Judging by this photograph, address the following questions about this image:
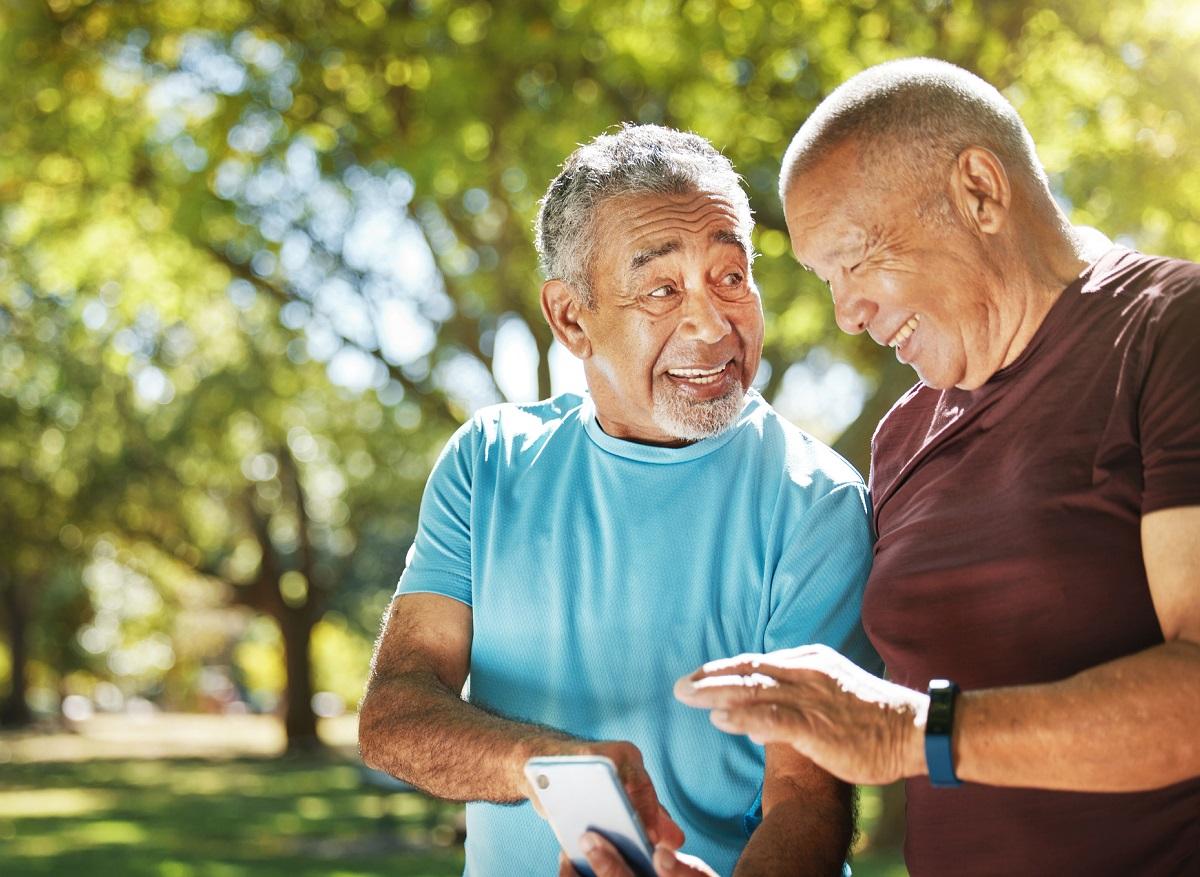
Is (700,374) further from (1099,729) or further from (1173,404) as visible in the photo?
(1099,729)

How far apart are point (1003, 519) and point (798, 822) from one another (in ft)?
2.45

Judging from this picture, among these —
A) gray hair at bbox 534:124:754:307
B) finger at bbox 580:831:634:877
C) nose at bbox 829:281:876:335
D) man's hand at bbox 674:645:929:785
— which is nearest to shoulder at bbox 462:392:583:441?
gray hair at bbox 534:124:754:307

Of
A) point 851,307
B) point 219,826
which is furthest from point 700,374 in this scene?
point 219,826

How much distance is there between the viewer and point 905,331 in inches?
111

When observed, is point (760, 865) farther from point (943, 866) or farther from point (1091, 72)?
point (1091, 72)

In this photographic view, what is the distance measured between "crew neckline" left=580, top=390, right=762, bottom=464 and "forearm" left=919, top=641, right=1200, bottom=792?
1240 millimetres

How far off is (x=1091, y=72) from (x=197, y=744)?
32887 mm

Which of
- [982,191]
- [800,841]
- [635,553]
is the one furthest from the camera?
[635,553]

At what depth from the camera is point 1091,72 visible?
10531 mm

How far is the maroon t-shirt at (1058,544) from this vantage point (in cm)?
237

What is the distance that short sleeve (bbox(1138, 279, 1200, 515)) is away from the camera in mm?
2213

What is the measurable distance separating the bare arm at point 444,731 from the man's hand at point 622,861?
Answer: 6cm

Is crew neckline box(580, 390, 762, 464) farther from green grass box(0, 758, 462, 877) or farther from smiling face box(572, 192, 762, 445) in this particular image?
green grass box(0, 758, 462, 877)

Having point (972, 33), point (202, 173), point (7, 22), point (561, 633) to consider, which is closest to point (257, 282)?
point (202, 173)
